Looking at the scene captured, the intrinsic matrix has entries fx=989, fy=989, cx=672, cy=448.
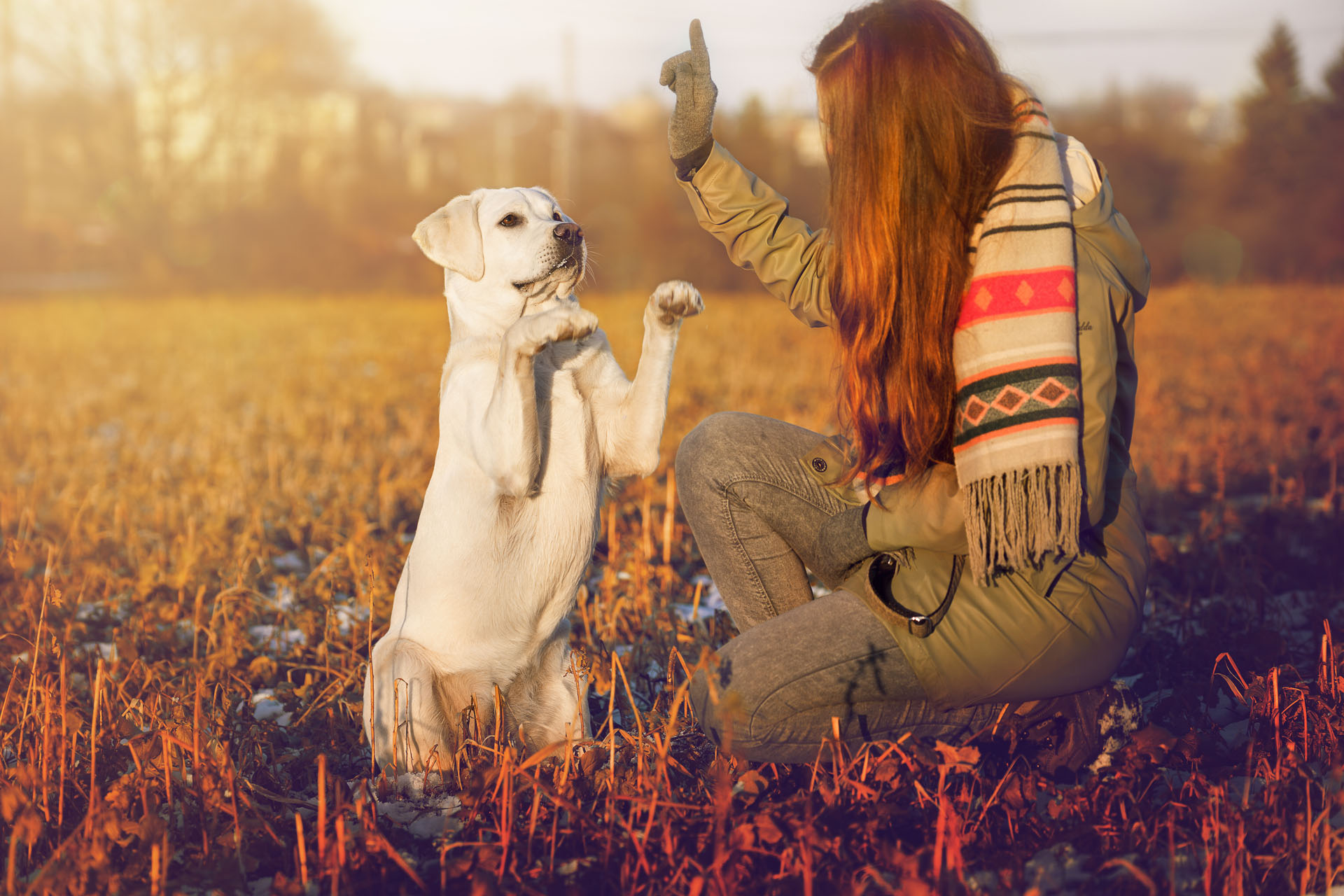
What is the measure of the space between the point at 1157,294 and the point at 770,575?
14.5 m

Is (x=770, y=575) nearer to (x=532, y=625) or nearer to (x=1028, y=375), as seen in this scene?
(x=532, y=625)

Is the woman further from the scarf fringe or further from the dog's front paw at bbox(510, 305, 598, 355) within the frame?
the dog's front paw at bbox(510, 305, 598, 355)

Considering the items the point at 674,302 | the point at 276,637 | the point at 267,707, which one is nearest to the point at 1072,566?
the point at 674,302

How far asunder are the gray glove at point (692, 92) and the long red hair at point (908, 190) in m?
0.34

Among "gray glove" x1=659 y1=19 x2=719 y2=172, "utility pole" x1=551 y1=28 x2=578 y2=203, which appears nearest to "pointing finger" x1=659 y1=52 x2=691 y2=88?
"gray glove" x1=659 y1=19 x2=719 y2=172

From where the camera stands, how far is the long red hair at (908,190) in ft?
6.91

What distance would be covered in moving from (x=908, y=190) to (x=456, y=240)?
4.00 ft

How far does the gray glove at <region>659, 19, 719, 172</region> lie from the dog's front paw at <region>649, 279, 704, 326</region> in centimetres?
39

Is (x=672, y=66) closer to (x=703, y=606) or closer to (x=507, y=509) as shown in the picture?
(x=507, y=509)

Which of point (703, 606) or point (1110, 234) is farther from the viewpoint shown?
point (703, 606)

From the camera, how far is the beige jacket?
6.89 feet

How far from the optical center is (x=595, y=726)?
274cm

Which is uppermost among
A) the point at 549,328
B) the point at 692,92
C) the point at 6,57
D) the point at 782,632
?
the point at 6,57

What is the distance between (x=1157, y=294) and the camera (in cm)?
1496
